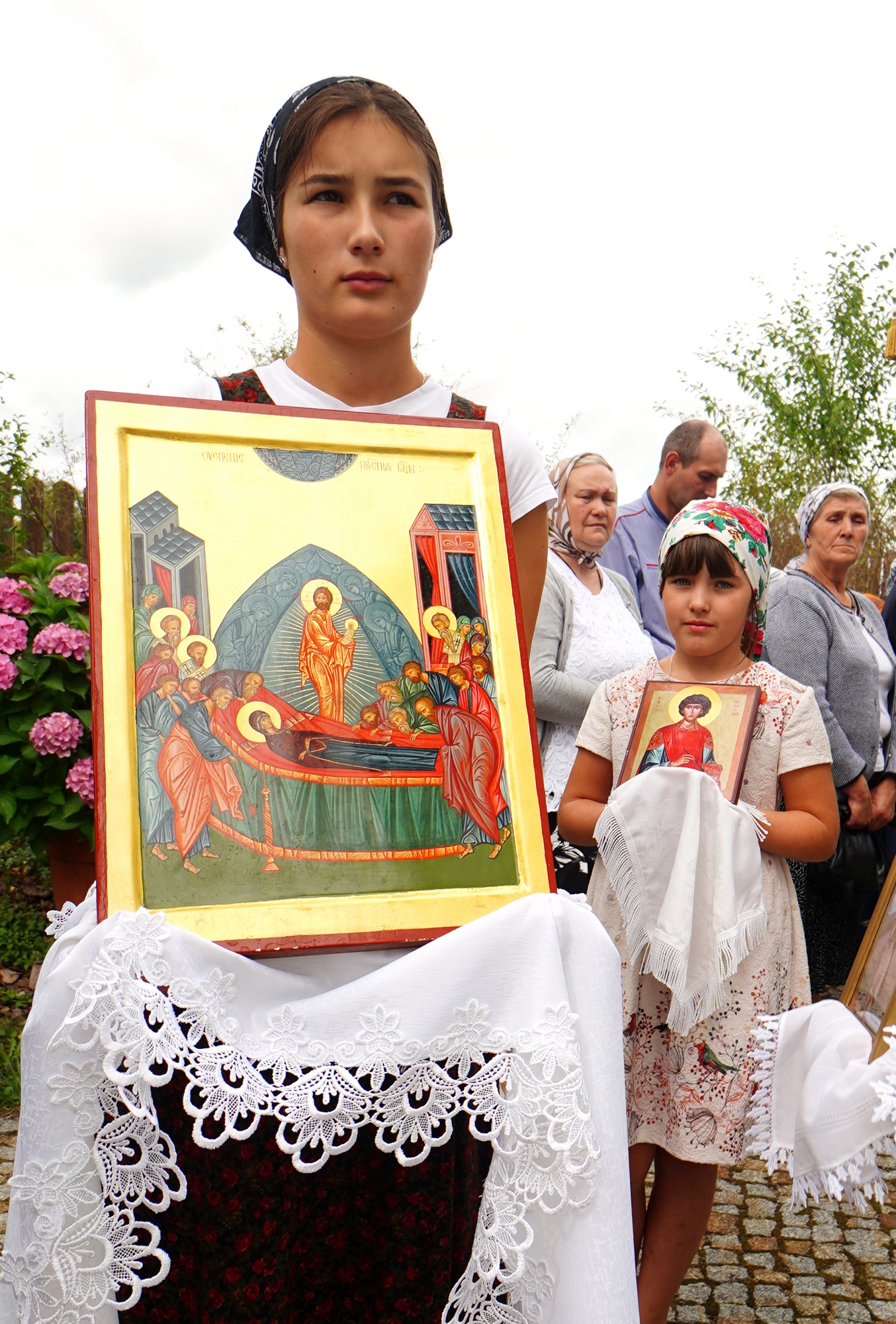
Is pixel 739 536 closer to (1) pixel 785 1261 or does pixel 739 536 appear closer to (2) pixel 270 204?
(2) pixel 270 204

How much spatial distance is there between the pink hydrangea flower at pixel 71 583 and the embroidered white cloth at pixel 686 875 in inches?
111

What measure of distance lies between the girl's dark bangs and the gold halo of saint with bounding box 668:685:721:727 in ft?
1.00

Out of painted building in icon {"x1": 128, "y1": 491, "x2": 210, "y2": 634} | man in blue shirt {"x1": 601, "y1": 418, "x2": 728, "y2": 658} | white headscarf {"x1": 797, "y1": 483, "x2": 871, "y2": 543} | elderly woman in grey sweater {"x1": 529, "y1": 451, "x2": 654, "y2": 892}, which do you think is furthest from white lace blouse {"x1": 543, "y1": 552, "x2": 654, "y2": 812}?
painted building in icon {"x1": 128, "y1": 491, "x2": 210, "y2": 634}

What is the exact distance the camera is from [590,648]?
3576mm

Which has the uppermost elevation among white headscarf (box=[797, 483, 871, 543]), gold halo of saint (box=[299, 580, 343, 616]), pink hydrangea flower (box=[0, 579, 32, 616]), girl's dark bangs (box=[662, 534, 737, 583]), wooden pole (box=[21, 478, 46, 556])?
wooden pole (box=[21, 478, 46, 556])

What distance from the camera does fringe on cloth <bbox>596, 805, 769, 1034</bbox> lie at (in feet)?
7.04

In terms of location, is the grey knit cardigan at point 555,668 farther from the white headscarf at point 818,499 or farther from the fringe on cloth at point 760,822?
the white headscarf at point 818,499

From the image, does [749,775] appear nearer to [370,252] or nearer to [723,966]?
[723,966]

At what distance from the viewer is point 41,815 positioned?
14.1ft

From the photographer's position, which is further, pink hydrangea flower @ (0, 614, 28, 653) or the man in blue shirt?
the man in blue shirt

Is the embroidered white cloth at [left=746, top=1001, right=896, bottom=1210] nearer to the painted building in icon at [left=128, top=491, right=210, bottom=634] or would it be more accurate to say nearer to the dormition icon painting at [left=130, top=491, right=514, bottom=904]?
the dormition icon painting at [left=130, top=491, right=514, bottom=904]

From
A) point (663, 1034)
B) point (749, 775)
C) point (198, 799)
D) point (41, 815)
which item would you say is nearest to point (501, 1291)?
point (198, 799)

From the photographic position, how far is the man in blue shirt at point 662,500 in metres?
4.55

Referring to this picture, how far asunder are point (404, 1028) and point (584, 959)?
239 mm
